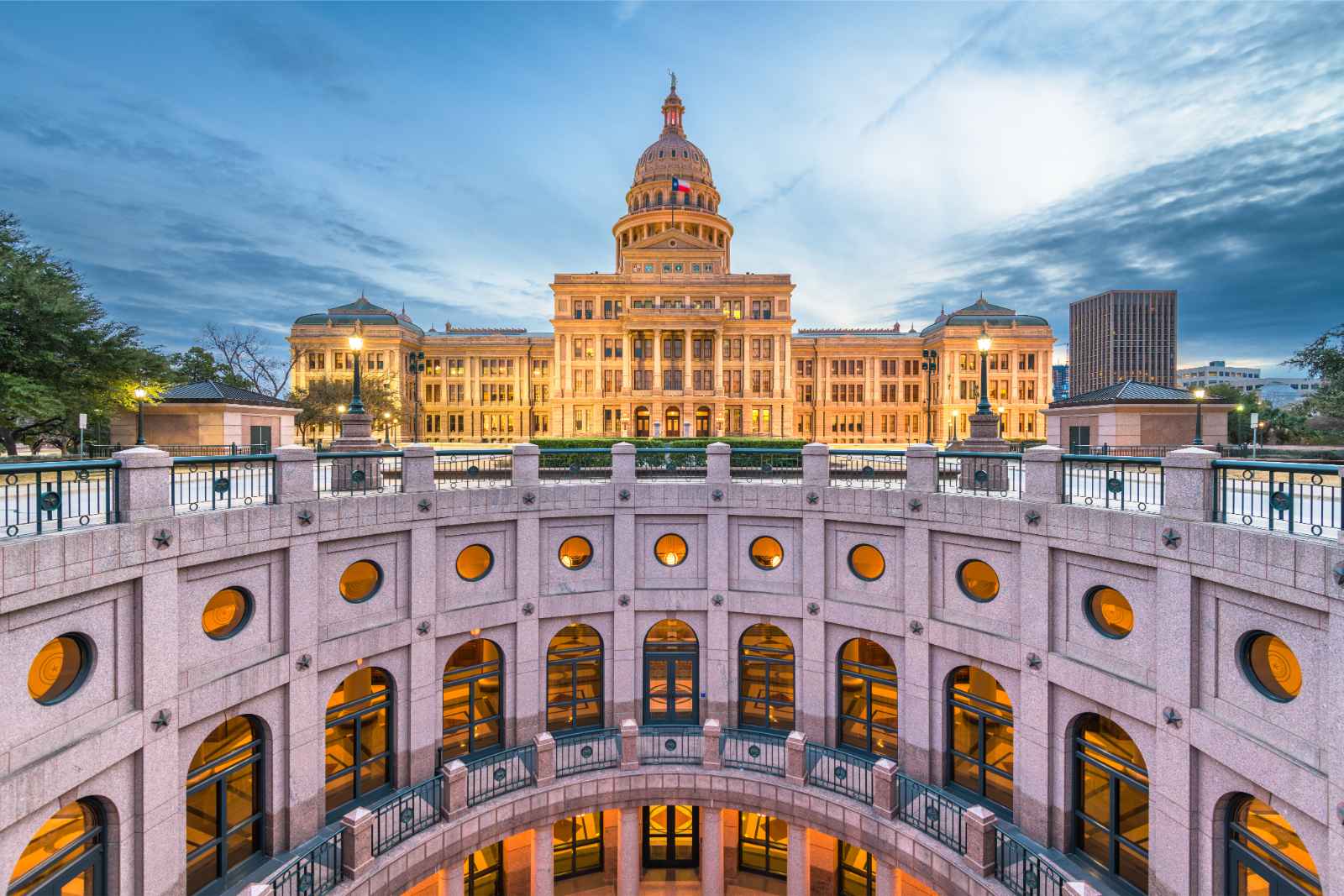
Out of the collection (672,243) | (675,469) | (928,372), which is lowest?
(675,469)

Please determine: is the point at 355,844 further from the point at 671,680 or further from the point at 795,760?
the point at 795,760

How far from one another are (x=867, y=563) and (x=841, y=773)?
5.15m

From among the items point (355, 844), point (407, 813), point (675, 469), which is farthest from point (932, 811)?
point (355, 844)

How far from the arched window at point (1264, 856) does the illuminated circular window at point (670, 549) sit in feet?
39.4

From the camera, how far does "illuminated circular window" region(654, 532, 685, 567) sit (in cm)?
1702

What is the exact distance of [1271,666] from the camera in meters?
9.08

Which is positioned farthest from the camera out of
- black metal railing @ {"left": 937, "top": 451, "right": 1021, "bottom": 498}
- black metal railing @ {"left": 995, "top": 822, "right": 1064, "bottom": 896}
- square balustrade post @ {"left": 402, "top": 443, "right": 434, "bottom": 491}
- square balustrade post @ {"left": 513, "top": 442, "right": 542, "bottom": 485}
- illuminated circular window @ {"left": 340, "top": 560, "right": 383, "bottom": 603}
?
square balustrade post @ {"left": 513, "top": 442, "right": 542, "bottom": 485}

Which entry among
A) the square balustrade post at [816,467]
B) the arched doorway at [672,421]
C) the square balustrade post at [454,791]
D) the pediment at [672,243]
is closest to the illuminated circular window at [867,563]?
the square balustrade post at [816,467]

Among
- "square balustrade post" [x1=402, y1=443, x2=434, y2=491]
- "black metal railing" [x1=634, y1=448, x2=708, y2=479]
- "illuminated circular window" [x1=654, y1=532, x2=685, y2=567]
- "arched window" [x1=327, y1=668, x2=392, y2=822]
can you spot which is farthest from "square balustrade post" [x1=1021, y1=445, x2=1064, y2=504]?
"arched window" [x1=327, y1=668, x2=392, y2=822]

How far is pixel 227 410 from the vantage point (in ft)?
73.9

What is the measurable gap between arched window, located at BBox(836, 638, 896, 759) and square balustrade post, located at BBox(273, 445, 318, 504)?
45.4 feet

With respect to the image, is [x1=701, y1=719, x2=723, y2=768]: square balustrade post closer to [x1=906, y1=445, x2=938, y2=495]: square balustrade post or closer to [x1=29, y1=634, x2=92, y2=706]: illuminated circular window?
[x1=906, y1=445, x2=938, y2=495]: square balustrade post

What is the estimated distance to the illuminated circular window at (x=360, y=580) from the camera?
1355cm

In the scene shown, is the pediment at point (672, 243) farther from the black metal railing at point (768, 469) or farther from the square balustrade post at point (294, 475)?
the square balustrade post at point (294, 475)
